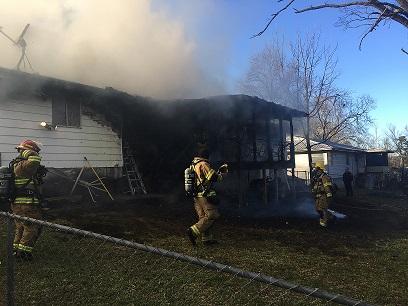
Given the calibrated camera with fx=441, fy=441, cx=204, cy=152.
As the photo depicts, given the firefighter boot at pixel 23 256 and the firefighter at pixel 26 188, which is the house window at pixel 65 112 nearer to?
the firefighter at pixel 26 188

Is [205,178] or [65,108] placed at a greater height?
[65,108]

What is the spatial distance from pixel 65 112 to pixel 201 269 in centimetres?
691

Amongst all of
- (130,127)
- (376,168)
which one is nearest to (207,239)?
(130,127)

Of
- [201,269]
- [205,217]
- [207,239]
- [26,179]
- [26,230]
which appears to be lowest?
[201,269]

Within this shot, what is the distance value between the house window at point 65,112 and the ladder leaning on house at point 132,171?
1.89 m

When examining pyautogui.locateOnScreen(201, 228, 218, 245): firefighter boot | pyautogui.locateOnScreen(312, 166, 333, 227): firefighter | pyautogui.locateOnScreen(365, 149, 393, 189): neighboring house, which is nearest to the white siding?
pyautogui.locateOnScreen(201, 228, 218, 245): firefighter boot

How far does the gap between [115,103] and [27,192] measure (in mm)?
6454

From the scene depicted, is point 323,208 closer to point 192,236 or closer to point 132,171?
point 192,236

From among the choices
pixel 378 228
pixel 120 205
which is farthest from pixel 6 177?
pixel 378 228

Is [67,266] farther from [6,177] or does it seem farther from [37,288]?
[6,177]

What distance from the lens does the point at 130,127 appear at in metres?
13.0

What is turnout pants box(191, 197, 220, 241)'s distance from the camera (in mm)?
6961

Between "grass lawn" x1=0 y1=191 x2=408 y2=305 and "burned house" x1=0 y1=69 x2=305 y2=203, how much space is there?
2.08 metres

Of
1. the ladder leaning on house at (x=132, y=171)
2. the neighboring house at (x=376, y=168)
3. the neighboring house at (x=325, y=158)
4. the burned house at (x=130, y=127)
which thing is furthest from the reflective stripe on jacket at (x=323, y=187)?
the neighboring house at (x=376, y=168)
